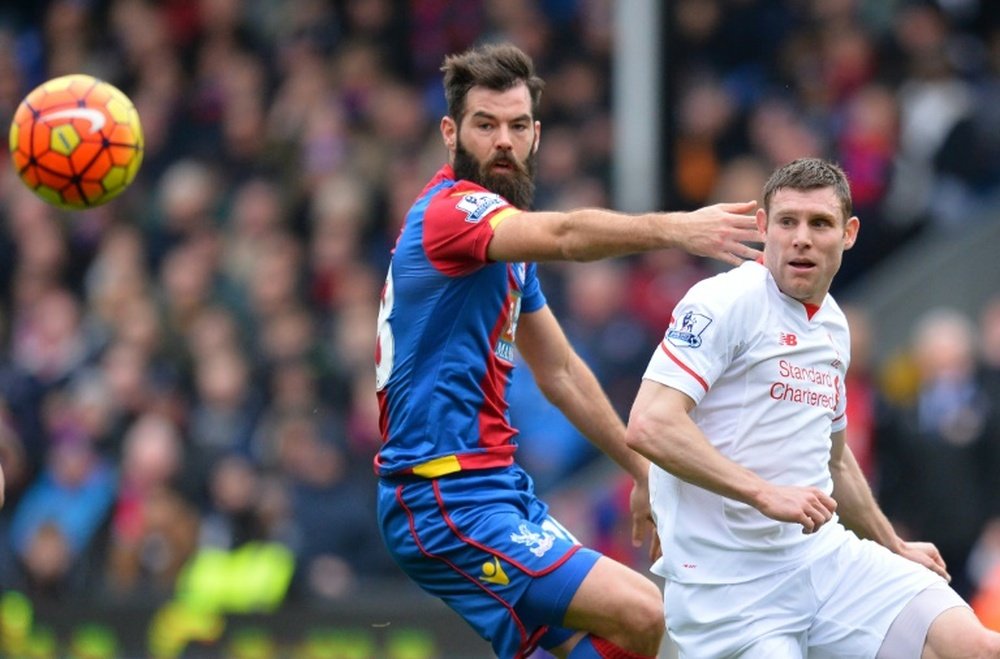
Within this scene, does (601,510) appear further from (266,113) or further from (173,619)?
(266,113)

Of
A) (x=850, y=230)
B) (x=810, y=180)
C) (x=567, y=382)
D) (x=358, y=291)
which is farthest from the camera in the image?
(x=358, y=291)

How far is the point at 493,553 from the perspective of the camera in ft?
19.5

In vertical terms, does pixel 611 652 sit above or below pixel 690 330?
below

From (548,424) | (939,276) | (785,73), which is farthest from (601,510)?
(785,73)

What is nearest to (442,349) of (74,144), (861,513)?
(861,513)

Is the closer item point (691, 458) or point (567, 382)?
point (691, 458)

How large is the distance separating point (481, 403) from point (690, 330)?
0.86 metres

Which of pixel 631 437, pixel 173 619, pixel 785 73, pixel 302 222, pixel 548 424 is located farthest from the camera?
pixel 302 222

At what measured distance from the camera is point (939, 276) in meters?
12.3

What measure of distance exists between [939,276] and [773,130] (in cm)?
148

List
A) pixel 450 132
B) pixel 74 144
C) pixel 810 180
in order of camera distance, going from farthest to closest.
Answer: pixel 74 144 < pixel 450 132 < pixel 810 180

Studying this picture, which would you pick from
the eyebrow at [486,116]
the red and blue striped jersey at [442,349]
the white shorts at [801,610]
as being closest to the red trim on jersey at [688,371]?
the white shorts at [801,610]

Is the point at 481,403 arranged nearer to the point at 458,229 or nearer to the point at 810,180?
the point at 458,229

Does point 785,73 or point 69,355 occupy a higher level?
point 785,73
